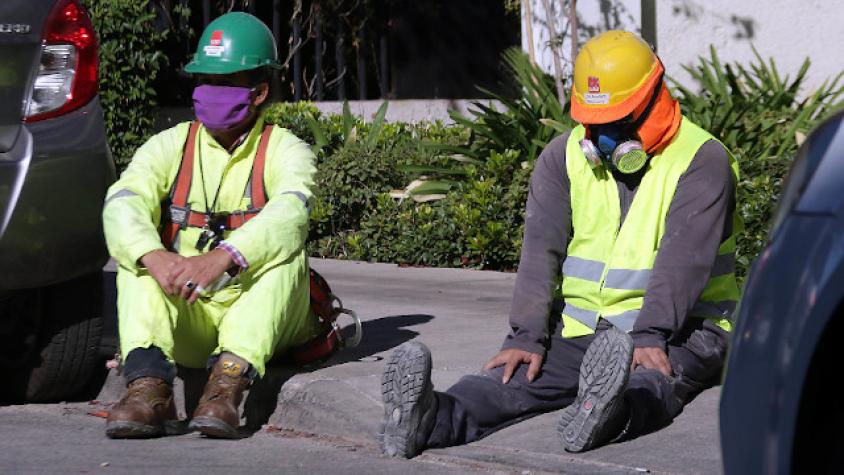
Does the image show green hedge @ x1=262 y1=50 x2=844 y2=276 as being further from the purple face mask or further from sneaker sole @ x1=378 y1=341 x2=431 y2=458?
sneaker sole @ x1=378 y1=341 x2=431 y2=458

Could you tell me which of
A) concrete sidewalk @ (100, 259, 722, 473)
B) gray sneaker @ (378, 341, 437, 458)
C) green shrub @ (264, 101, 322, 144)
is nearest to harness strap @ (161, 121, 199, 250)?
concrete sidewalk @ (100, 259, 722, 473)

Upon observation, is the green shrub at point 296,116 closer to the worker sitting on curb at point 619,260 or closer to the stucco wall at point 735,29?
the stucco wall at point 735,29

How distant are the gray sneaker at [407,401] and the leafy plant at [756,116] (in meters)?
3.49

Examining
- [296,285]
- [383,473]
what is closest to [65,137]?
[296,285]

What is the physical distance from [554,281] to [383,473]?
893 mm

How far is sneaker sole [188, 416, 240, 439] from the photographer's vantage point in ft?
16.6

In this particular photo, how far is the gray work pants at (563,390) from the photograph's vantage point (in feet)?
16.0

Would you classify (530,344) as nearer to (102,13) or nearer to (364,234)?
(364,234)

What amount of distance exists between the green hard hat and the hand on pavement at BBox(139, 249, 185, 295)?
69 cm

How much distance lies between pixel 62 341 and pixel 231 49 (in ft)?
3.85

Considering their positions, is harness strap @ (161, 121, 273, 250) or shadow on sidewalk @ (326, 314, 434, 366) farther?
shadow on sidewalk @ (326, 314, 434, 366)

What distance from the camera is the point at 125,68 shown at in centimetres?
1100

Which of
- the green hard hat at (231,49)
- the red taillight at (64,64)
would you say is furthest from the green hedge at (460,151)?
the red taillight at (64,64)

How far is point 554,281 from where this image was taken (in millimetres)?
5219
